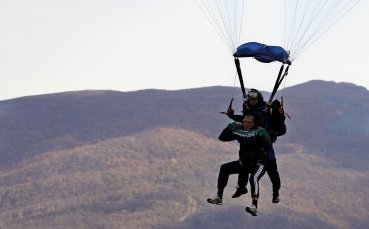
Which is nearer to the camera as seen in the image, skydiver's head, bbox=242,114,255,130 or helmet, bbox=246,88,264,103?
skydiver's head, bbox=242,114,255,130

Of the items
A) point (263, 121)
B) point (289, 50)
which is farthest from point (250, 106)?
point (289, 50)

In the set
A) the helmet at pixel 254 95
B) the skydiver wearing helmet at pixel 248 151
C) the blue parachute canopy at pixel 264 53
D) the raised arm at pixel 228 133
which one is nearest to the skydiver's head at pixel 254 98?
the helmet at pixel 254 95

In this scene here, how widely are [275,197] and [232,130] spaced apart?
230 cm

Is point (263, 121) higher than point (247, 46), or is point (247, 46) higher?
point (247, 46)

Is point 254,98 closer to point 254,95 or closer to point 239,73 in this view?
point 254,95

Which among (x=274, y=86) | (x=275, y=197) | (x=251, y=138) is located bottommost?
(x=275, y=197)

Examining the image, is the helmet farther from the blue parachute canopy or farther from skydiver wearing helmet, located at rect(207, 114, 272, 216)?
the blue parachute canopy

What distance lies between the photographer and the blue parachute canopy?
2119 centimetres

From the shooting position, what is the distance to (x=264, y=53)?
69.7 feet

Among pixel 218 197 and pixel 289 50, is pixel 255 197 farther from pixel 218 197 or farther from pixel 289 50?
pixel 289 50

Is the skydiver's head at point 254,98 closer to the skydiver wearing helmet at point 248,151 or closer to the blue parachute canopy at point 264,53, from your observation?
the skydiver wearing helmet at point 248,151

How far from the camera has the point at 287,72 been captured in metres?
21.2

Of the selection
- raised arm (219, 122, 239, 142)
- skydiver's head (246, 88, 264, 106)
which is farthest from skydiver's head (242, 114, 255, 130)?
skydiver's head (246, 88, 264, 106)

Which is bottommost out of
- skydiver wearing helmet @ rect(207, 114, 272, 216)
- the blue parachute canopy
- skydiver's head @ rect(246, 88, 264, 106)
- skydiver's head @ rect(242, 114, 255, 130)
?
skydiver wearing helmet @ rect(207, 114, 272, 216)
